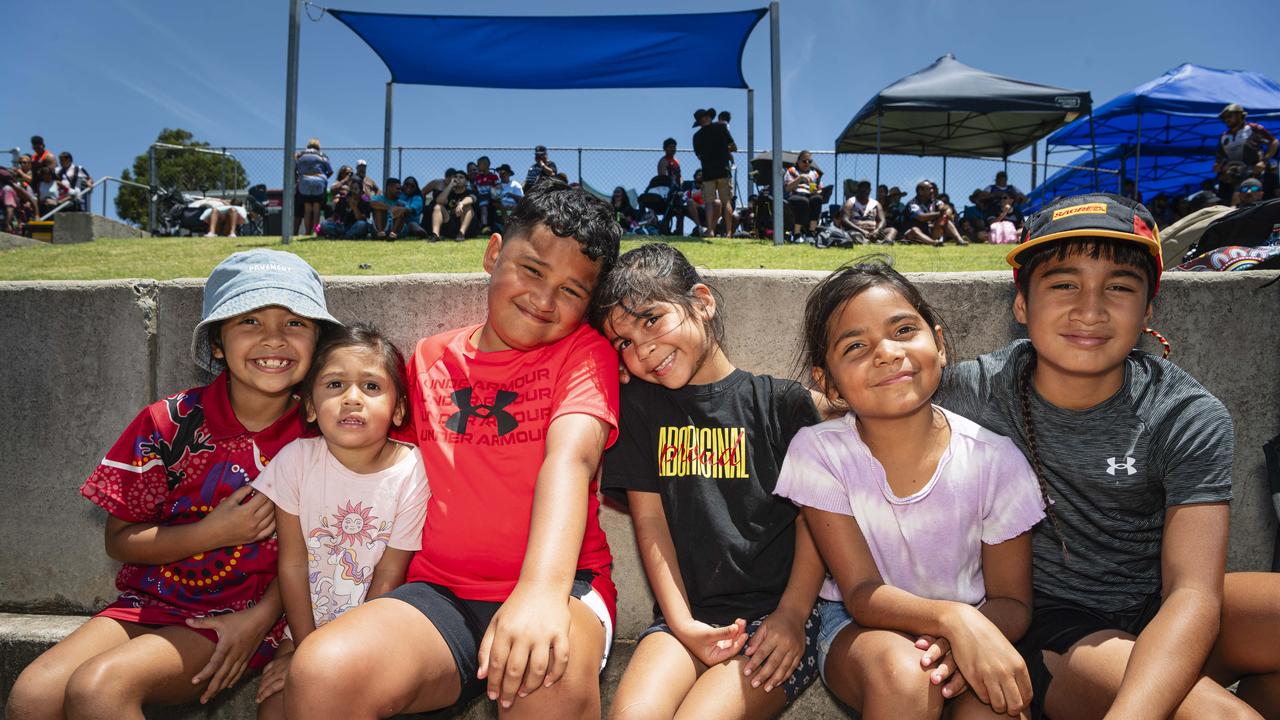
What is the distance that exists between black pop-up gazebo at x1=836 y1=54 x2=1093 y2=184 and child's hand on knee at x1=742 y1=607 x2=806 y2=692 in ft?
32.6

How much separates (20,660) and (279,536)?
4.01 ft

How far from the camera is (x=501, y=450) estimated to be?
2057 millimetres

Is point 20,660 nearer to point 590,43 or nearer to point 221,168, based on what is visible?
point 590,43

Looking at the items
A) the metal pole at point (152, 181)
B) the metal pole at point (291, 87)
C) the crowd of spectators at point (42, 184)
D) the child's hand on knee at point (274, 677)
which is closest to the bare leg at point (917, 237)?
the metal pole at point (291, 87)

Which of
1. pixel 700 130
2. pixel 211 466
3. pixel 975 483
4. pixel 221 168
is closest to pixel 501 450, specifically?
pixel 211 466

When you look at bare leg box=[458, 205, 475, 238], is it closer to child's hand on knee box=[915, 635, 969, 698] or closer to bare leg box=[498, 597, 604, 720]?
bare leg box=[498, 597, 604, 720]

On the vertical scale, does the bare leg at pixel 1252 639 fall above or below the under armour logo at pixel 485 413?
below

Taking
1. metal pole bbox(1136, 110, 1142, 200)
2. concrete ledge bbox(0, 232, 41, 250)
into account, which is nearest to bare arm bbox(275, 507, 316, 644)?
concrete ledge bbox(0, 232, 41, 250)

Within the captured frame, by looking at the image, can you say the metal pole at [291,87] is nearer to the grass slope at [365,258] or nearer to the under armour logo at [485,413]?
the grass slope at [365,258]

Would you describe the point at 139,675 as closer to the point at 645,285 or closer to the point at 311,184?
the point at 645,285

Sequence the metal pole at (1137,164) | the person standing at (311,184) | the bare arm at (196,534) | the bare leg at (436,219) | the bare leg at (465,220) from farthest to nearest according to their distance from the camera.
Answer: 1. the metal pole at (1137,164)
2. the person standing at (311,184)
3. the bare leg at (436,219)
4. the bare leg at (465,220)
5. the bare arm at (196,534)

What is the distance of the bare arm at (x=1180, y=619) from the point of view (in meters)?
1.56

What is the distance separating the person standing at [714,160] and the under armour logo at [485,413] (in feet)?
27.6

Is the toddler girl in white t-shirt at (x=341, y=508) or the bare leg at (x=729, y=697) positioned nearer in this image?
the bare leg at (x=729, y=697)
